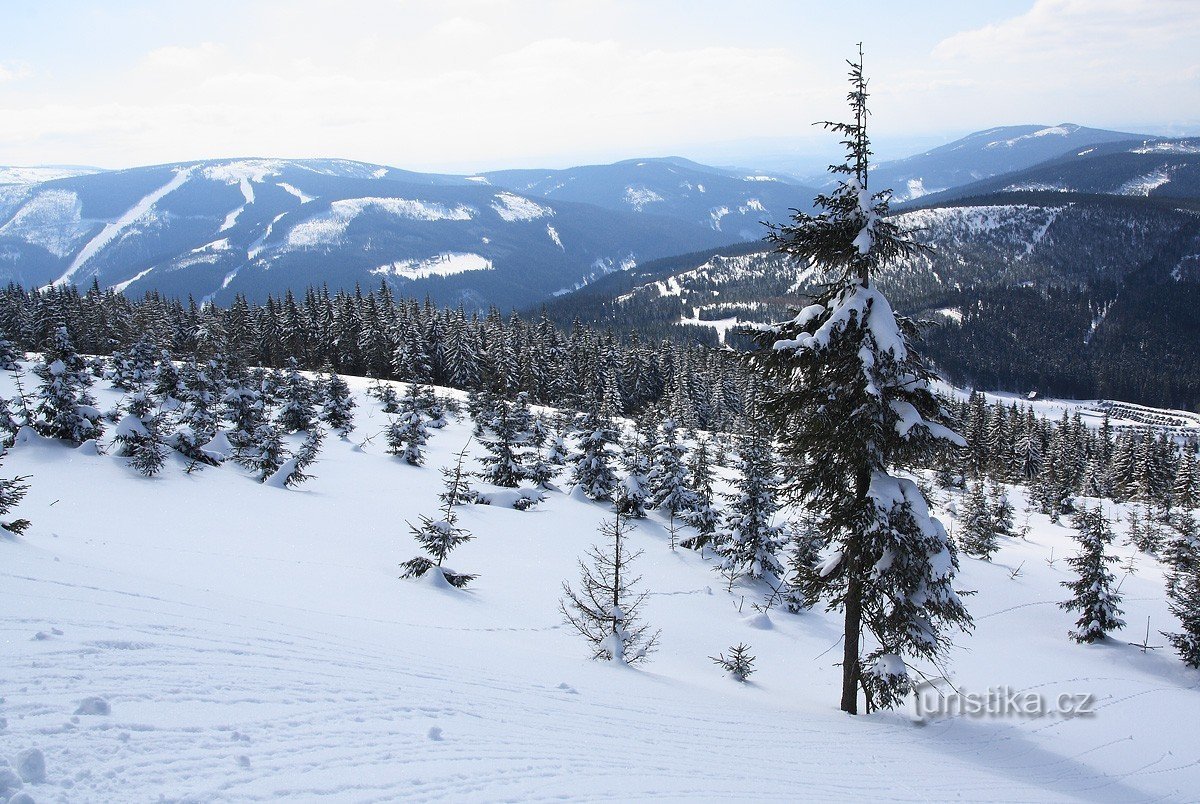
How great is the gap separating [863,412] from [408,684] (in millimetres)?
9094

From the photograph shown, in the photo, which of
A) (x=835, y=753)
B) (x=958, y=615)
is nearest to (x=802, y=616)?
(x=958, y=615)

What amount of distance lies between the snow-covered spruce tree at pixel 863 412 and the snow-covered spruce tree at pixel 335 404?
39.7 meters

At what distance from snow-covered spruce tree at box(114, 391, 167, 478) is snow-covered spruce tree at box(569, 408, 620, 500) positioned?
21.0m

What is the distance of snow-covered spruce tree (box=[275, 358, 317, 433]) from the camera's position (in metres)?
40.7

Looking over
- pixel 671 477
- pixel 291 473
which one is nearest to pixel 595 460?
pixel 671 477

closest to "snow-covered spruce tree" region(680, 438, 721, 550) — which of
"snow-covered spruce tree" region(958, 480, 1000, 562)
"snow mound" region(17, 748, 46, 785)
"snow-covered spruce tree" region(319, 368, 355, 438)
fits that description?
"snow-covered spruce tree" region(958, 480, 1000, 562)

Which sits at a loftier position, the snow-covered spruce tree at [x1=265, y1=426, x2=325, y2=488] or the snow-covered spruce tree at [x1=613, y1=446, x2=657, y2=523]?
the snow-covered spruce tree at [x1=265, y1=426, x2=325, y2=488]

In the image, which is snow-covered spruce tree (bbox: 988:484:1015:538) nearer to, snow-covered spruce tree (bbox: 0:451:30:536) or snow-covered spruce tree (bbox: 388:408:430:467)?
snow-covered spruce tree (bbox: 388:408:430:467)

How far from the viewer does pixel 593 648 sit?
628 inches

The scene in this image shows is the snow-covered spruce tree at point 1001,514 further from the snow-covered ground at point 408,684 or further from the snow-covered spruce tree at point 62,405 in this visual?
the snow-covered spruce tree at point 62,405

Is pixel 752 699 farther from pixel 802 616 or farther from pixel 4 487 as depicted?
pixel 4 487

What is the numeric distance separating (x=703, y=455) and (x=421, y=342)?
4218cm

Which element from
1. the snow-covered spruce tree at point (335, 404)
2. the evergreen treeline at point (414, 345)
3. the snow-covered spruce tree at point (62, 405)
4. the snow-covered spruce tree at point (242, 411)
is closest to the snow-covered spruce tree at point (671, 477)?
the snow-covered spruce tree at point (242, 411)

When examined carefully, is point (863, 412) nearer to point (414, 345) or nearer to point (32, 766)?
point (32, 766)
